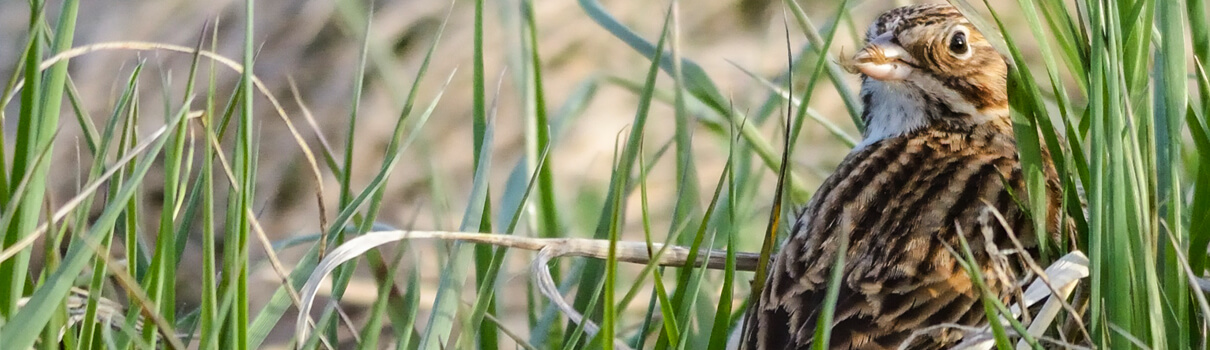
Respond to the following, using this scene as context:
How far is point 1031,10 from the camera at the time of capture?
4.76ft

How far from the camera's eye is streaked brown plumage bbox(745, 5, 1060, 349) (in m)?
1.50

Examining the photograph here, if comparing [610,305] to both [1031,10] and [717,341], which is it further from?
[1031,10]

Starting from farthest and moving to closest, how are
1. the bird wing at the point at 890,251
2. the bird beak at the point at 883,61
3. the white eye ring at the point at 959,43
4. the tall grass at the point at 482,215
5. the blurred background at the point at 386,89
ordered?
the blurred background at the point at 386,89, the white eye ring at the point at 959,43, the bird beak at the point at 883,61, the bird wing at the point at 890,251, the tall grass at the point at 482,215

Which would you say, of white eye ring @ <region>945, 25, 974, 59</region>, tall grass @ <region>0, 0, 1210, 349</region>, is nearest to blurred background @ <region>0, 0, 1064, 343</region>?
white eye ring @ <region>945, 25, 974, 59</region>

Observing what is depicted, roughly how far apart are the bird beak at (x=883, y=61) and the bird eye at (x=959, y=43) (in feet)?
0.30

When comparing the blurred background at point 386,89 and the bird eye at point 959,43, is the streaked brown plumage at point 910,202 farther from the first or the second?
the blurred background at point 386,89

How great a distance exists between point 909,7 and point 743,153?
0.37 metres

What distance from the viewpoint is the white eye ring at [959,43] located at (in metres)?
2.17

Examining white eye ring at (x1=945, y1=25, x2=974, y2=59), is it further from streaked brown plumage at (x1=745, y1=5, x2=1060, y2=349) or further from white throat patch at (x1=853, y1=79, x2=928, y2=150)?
white throat patch at (x1=853, y1=79, x2=928, y2=150)

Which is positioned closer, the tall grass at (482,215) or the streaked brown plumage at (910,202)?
the tall grass at (482,215)

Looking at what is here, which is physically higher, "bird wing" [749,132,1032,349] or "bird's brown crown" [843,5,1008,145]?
"bird's brown crown" [843,5,1008,145]

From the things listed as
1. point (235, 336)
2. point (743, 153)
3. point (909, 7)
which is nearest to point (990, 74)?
point (909, 7)

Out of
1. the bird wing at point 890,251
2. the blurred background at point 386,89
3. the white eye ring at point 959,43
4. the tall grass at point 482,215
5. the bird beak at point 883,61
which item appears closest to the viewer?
the tall grass at point 482,215

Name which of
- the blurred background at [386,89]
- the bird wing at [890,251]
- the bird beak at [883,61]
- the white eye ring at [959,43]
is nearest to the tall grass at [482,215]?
the bird wing at [890,251]
